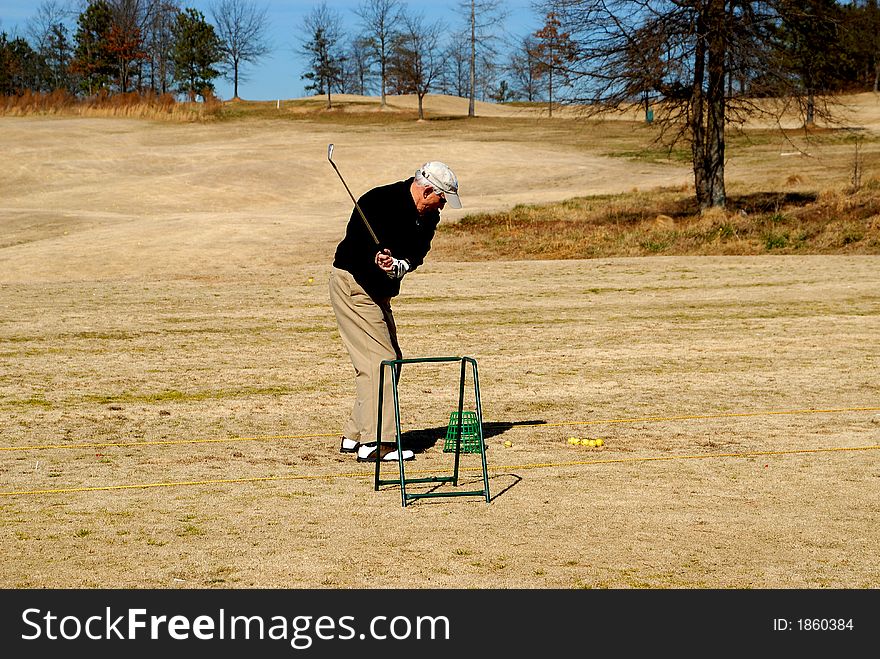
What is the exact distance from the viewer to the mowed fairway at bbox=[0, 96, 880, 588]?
20.1ft

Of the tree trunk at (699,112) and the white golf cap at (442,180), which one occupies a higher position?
the tree trunk at (699,112)

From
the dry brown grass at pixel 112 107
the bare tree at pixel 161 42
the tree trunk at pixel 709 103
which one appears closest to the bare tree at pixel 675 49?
the tree trunk at pixel 709 103

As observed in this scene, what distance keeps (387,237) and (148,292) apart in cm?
1275

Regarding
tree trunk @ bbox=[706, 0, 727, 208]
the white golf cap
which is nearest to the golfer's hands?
the white golf cap

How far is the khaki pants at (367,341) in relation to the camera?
27.9 ft

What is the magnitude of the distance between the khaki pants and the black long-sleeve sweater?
0.17m

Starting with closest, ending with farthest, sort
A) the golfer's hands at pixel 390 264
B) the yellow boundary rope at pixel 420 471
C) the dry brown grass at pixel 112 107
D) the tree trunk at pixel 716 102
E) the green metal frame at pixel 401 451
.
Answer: the green metal frame at pixel 401 451, the yellow boundary rope at pixel 420 471, the golfer's hands at pixel 390 264, the tree trunk at pixel 716 102, the dry brown grass at pixel 112 107

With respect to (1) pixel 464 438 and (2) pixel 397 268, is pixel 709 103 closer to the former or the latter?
(1) pixel 464 438

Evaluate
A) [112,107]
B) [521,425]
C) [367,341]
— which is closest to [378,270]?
[367,341]

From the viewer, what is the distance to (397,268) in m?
8.11

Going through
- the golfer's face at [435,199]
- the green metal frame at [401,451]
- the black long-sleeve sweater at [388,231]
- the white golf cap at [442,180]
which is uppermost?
the white golf cap at [442,180]

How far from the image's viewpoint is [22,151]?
4550 cm

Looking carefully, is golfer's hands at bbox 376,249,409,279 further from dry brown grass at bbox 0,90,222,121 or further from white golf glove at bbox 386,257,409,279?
dry brown grass at bbox 0,90,222,121

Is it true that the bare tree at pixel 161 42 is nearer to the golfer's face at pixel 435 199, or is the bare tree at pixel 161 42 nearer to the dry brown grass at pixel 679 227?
the dry brown grass at pixel 679 227
